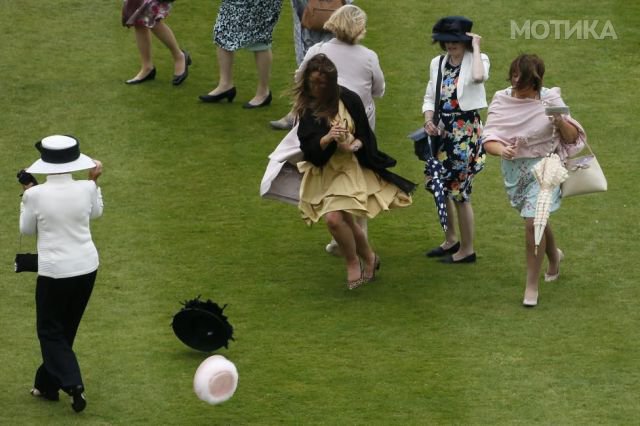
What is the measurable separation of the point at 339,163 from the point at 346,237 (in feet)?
1.80

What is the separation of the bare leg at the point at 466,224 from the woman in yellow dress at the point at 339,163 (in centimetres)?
61

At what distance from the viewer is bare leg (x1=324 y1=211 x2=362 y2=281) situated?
448 inches

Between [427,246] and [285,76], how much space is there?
156 inches

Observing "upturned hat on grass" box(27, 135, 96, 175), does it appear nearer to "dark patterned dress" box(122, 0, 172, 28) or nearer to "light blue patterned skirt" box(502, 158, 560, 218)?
"light blue patterned skirt" box(502, 158, 560, 218)

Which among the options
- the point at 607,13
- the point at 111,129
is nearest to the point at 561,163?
the point at 111,129

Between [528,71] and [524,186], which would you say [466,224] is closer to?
[524,186]

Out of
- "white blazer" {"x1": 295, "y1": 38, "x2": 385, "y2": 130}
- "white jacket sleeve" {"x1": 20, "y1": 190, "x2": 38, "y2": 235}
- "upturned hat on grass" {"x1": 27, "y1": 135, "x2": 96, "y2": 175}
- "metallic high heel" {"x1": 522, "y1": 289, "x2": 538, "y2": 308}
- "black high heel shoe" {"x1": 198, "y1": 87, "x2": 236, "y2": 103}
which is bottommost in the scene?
"black high heel shoe" {"x1": 198, "y1": 87, "x2": 236, "y2": 103}

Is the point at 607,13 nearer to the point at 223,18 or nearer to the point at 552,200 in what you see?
the point at 223,18

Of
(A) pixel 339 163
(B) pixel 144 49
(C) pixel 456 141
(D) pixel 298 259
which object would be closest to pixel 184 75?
(B) pixel 144 49

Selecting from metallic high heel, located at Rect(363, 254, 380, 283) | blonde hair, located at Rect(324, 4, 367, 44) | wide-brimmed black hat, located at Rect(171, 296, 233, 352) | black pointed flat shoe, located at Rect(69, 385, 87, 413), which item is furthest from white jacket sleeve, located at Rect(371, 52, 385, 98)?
black pointed flat shoe, located at Rect(69, 385, 87, 413)

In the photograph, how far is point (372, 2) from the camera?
1755cm

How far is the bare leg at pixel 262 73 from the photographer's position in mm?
14875

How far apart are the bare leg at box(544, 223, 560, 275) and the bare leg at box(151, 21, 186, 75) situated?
5.15 metres

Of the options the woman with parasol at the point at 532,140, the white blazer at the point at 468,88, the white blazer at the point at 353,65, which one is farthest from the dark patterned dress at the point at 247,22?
the woman with parasol at the point at 532,140
